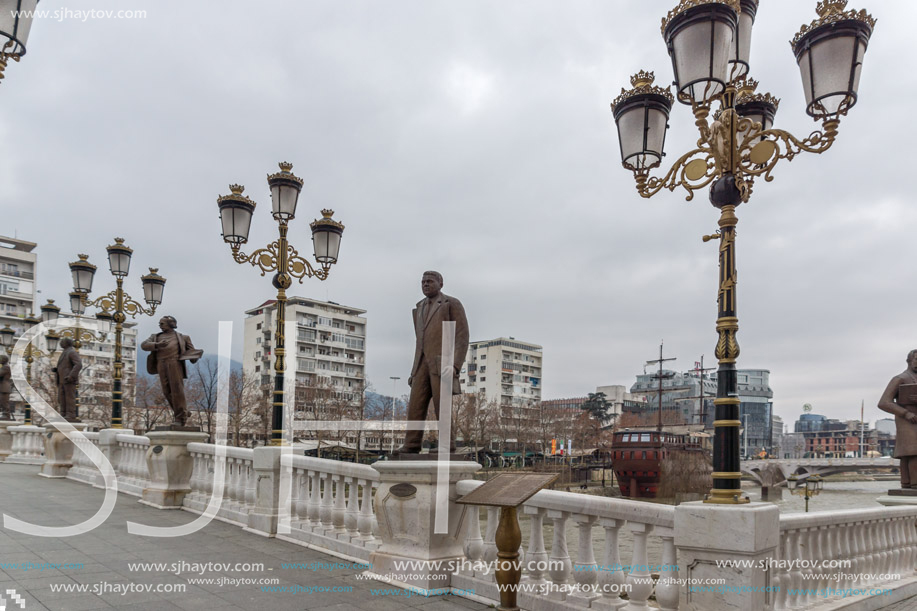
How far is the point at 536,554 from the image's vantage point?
17.8ft

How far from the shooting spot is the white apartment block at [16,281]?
74.2 meters

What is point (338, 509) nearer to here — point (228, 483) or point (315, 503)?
point (315, 503)

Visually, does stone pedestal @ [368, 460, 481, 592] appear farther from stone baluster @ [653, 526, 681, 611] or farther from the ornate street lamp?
the ornate street lamp

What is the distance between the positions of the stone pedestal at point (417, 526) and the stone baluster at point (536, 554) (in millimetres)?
871

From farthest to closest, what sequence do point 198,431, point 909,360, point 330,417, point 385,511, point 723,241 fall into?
point 330,417, point 198,431, point 909,360, point 385,511, point 723,241

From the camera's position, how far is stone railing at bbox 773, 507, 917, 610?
5.15 m

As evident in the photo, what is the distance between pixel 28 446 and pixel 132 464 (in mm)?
9137

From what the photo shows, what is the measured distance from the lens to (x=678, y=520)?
179 inches

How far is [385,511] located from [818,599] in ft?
13.3

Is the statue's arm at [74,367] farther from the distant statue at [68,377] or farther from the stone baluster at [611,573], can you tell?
the stone baluster at [611,573]

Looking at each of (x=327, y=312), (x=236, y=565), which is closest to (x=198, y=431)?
(x=236, y=565)

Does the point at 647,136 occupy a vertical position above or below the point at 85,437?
above

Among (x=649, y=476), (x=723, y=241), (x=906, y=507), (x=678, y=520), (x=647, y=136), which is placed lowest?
(x=649, y=476)

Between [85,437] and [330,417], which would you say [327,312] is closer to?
[330,417]
